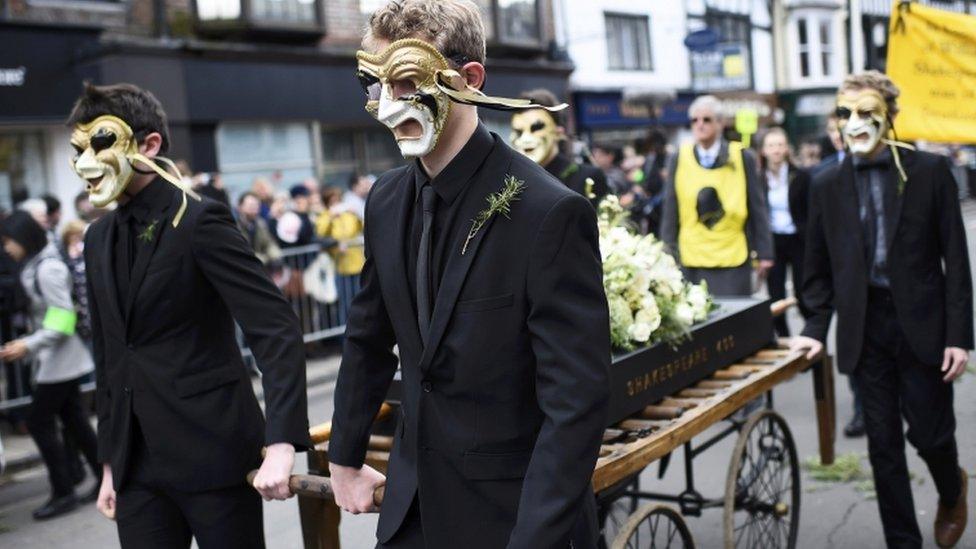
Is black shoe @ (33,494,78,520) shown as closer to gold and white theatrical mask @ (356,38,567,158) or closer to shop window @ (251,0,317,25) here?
gold and white theatrical mask @ (356,38,567,158)

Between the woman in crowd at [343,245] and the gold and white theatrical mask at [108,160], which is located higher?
the gold and white theatrical mask at [108,160]

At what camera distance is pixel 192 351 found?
3.35 meters

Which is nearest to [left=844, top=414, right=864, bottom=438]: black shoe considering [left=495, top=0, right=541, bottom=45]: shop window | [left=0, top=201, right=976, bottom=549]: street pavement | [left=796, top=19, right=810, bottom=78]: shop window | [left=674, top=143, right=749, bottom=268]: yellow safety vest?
[left=0, top=201, right=976, bottom=549]: street pavement

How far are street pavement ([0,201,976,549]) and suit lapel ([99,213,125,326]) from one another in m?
2.62

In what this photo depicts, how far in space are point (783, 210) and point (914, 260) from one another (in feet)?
15.3

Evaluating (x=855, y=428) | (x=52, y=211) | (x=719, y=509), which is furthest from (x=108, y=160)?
(x=52, y=211)

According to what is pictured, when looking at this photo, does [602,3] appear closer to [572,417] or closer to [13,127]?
[13,127]

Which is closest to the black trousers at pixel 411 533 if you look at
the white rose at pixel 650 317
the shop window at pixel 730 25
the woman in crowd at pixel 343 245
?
the white rose at pixel 650 317

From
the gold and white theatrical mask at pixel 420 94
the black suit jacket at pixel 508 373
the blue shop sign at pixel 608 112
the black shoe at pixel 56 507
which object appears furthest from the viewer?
the blue shop sign at pixel 608 112

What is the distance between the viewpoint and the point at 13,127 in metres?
13.5

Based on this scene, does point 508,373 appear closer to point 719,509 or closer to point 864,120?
point 864,120

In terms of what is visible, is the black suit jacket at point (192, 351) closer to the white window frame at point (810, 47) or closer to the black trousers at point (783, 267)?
the black trousers at point (783, 267)

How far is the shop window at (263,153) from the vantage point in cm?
1639

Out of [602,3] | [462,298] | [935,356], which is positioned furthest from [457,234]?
[602,3]
